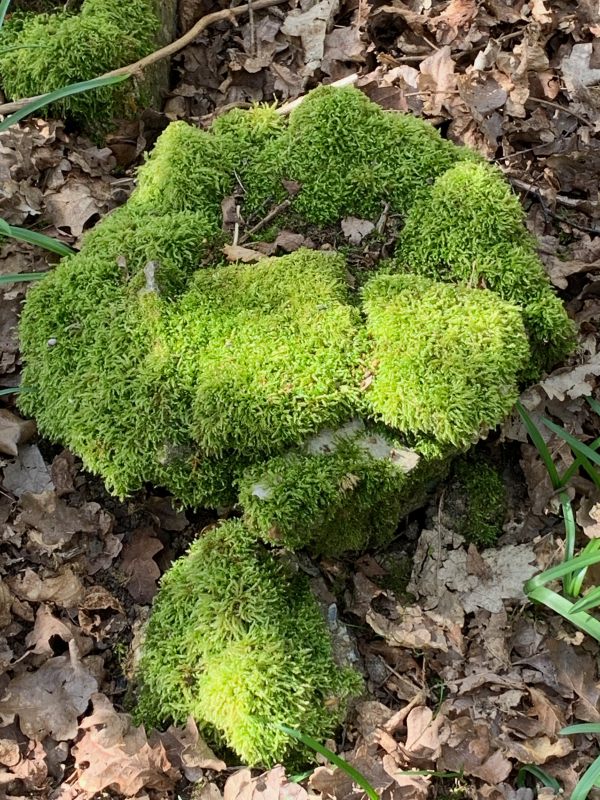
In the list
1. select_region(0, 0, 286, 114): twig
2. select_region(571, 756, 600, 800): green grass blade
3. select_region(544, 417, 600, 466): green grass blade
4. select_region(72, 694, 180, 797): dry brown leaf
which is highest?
select_region(0, 0, 286, 114): twig

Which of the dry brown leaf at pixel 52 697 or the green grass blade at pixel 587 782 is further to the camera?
the dry brown leaf at pixel 52 697

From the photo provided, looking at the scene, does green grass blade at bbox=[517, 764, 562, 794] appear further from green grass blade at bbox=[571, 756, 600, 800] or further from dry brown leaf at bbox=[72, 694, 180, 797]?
dry brown leaf at bbox=[72, 694, 180, 797]

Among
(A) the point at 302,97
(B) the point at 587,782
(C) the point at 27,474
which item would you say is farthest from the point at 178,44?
(B) the point at 587,782

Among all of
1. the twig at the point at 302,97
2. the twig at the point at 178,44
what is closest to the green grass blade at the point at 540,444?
the twig at the point at 302,97

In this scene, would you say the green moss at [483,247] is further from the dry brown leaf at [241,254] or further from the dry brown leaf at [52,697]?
the dry brown leaf at [52,697]

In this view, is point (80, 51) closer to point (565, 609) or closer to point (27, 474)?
point (27, 474)

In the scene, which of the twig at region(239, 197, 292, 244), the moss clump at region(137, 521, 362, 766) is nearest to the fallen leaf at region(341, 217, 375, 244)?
the twig at region(239, 197, 292, 244)
